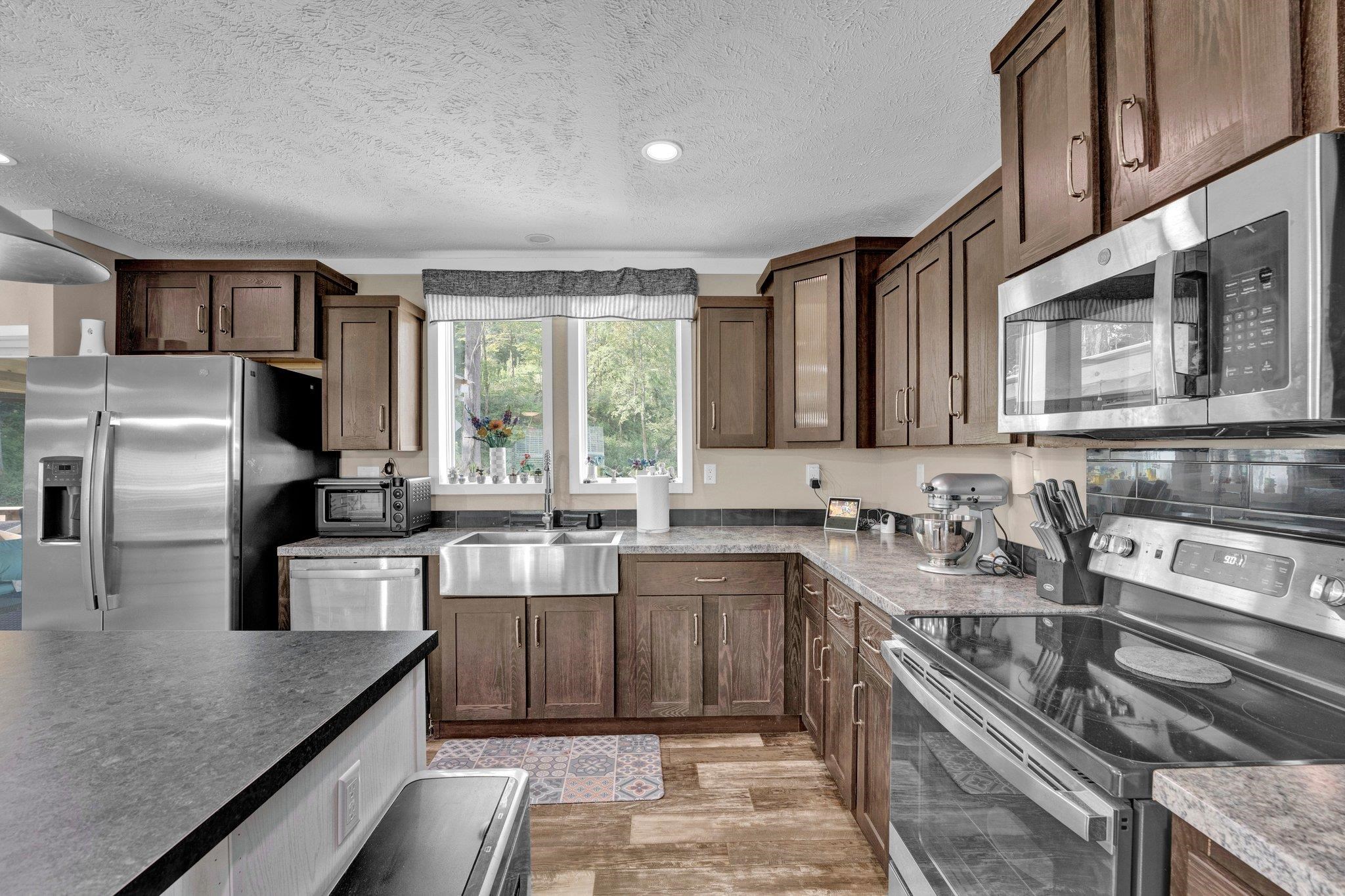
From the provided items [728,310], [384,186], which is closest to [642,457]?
[728,310]

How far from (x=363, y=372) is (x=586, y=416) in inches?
46.0

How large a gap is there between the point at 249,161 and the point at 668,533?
234cm

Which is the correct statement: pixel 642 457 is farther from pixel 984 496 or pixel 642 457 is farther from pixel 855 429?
pixel 984 496

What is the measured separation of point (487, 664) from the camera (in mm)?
2852

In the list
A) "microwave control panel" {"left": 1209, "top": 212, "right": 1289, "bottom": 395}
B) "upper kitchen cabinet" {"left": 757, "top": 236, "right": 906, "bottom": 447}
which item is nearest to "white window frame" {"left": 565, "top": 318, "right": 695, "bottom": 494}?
"upper kitchen cabinet" {"left": 757, "top": 236, "right": 906, "bottom": 447}

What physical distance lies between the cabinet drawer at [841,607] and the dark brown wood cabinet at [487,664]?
1359 millimetres

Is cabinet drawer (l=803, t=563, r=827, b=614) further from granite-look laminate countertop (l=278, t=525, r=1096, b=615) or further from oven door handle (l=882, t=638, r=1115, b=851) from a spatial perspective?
oven door handle (l=882, t=638, r=1115, b=851)

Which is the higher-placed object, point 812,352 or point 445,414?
point 812,352

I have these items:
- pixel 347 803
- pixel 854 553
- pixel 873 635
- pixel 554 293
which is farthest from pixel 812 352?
pixel 347 803

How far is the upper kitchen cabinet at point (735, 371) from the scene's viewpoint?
10.8 feet

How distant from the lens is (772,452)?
355 cm

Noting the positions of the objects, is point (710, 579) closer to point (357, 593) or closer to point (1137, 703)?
point (357, 593)

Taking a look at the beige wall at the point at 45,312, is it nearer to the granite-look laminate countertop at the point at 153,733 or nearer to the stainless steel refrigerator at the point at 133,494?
the stainless steel refrigerator at the point at 133,494

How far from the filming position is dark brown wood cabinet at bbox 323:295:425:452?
3.21 meters
